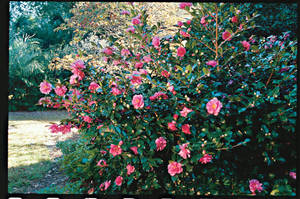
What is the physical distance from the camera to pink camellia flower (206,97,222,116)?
160 cm

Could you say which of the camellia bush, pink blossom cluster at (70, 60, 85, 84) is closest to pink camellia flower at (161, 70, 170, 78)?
the camellia bush

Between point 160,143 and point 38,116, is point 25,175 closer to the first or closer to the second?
point 160,143

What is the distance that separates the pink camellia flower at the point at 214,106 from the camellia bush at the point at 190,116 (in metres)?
0.05

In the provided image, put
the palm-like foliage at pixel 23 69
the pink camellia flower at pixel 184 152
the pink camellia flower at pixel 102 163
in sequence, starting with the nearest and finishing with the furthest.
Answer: the pink camellia flower at pixel 184 152 < the pink camellia flower at pixel 102 163 < the palm-like foliage at pixel 23 69

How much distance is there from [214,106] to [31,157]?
10.4 ft

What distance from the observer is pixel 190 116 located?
177 centimetres

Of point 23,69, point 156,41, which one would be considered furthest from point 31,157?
point 23,69

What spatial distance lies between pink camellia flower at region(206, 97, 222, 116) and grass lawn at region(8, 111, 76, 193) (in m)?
1.22

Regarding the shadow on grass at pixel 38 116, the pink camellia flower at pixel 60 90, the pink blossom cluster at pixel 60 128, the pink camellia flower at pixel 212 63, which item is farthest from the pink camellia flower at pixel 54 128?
the shadow on grass at pixel 38 116

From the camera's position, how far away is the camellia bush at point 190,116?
1.79 m

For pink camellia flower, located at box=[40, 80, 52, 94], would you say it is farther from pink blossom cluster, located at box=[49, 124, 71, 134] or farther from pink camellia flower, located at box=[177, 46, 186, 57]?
pink camellia flower, located at box=[177, 46, 186, 57]

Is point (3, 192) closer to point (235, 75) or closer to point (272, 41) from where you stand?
point (235, 75)

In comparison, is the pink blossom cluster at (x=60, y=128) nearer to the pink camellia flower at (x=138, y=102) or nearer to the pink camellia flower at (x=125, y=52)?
the pink camellia flower at (x=138, y=102)

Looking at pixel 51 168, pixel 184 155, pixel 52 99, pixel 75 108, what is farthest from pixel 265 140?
pixel 51 168
